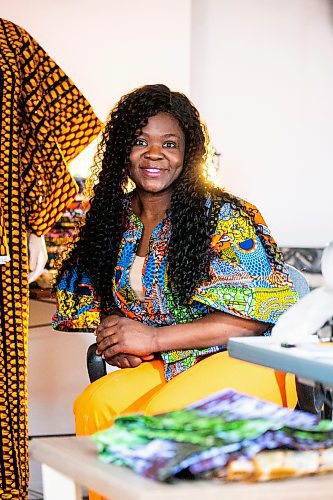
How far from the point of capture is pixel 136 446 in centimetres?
152

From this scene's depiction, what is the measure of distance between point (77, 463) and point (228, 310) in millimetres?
1161

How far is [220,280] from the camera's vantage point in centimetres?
271

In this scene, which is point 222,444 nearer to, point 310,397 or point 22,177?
point 310,397

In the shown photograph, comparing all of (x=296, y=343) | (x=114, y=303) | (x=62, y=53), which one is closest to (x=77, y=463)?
(x=296, y=343)

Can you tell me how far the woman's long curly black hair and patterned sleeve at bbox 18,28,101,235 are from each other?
0.30 metres

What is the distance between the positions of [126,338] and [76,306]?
1.02ft

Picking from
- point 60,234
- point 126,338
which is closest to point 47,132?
point 126,338

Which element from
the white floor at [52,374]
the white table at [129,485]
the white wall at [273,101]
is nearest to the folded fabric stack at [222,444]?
the white table at [129,485]

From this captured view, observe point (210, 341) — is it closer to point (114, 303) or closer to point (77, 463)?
point (114, 303)

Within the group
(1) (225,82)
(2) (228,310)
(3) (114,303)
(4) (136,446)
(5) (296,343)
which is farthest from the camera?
(1) (225,82)

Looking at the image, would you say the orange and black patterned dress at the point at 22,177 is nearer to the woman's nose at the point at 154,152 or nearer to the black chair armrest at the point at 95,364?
the black chair armrest at the point at 95,364

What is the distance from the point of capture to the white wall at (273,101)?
6.84m

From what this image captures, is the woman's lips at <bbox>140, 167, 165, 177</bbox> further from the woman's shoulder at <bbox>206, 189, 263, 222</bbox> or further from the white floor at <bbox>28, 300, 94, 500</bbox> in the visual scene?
the white floor at <bbox>28, 300, 94, 500</bbox>

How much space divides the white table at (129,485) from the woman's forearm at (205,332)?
105 cm
